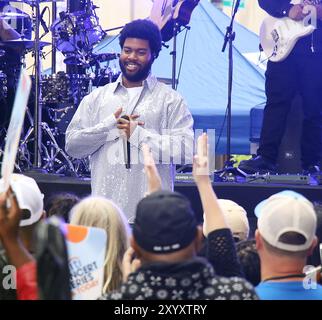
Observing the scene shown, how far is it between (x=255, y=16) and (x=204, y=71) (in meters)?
2.43

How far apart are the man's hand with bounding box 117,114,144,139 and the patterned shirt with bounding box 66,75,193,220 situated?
0.84ft

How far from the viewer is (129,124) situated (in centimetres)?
558

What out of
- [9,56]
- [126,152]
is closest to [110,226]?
[126,152]

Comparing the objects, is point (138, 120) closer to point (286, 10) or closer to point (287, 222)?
point (287, 222)

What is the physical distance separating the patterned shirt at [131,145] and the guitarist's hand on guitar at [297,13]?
2509mm

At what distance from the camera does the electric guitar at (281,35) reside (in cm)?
815

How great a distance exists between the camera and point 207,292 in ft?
10.4

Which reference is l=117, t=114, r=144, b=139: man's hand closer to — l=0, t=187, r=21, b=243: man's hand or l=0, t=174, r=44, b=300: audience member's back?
l=0, t=174, r=44, b=300: audience member's back

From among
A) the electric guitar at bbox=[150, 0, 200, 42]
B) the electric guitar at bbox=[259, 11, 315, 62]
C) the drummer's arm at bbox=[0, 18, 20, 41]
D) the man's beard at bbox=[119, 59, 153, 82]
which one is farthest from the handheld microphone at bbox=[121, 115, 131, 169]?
the drummer's arm at bbox=[0, 18, 20, 41]

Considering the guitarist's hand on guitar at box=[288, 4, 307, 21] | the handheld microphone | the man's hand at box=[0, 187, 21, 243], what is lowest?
the handheld microphone

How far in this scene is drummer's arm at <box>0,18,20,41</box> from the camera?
9.82 metres

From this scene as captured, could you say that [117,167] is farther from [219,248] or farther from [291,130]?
[291,130]

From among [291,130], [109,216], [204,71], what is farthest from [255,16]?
[109,216]

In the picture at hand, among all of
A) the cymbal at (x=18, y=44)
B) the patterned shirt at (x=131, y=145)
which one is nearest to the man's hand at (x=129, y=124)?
the patterned shirt at (x=131, y=145)
